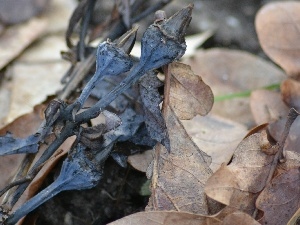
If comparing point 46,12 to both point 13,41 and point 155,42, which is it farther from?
point 155,42

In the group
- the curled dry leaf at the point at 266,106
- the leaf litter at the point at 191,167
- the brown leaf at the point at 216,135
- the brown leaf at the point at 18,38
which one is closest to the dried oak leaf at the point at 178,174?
the leaf litter at the point at 191,167

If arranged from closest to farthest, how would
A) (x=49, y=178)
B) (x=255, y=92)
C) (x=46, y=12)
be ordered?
1. (x=49, y=178)
2. (x=255, y=92)
3. (x=46, y=12)

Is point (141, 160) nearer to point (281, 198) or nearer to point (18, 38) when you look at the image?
point (281, 198)


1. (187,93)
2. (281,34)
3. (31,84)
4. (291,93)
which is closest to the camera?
(187,93)

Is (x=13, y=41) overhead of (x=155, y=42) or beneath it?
overhead

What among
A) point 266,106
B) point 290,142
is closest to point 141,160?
point 290,142

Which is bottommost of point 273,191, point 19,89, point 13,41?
point 273,191

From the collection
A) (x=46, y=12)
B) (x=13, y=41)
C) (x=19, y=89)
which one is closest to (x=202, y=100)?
(x=19, y=89)
